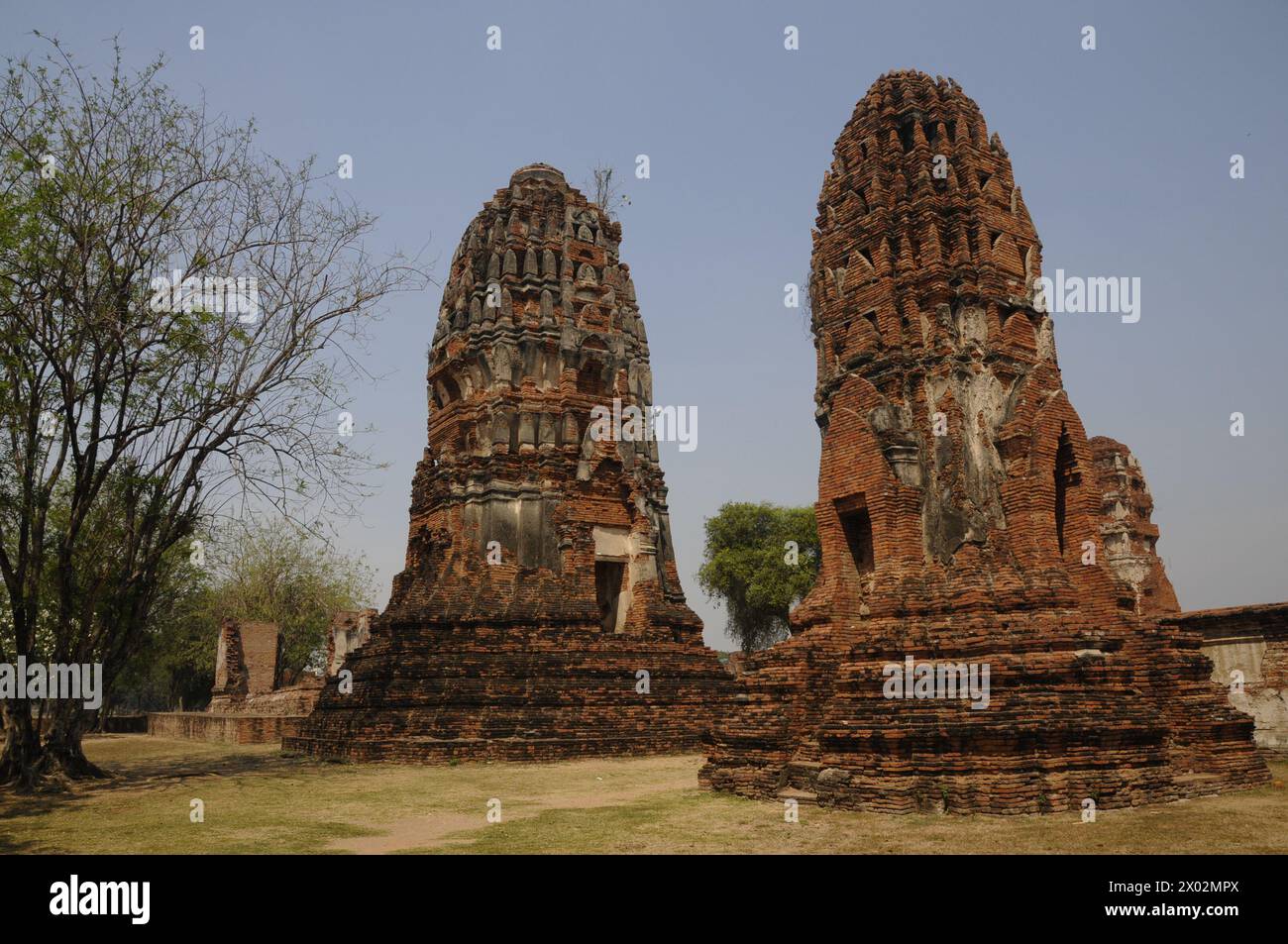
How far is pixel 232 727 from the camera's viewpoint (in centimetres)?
2736

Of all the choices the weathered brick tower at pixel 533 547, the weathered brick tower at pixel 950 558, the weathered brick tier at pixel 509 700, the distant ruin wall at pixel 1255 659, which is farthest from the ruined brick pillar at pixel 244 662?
the distant ruin wall at pixel 1255 659

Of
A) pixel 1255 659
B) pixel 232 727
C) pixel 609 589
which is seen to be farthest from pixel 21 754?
pixel 1255 659

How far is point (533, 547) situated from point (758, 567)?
2738 cm

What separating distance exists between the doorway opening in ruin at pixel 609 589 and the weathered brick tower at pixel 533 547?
5 cm

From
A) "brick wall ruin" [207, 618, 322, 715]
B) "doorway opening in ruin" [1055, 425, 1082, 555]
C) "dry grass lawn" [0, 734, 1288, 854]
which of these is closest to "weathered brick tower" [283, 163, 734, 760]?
"dry grass lawn" [0, 734, 1288, 854]

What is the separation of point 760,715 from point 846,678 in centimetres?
130

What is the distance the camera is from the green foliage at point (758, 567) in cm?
4588

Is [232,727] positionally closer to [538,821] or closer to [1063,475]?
[538,821]

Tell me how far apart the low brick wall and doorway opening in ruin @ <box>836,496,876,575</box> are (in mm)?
14194

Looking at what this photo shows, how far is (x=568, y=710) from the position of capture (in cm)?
1817

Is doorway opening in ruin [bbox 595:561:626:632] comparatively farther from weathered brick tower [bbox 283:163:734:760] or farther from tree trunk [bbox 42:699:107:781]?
tree trunk [bbox 42:699:107:781]

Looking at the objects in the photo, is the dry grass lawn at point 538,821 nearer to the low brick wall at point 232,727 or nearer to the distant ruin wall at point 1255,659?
the distant ruin wall at point 1255,659

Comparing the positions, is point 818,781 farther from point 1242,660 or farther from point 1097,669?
point 1242,660
